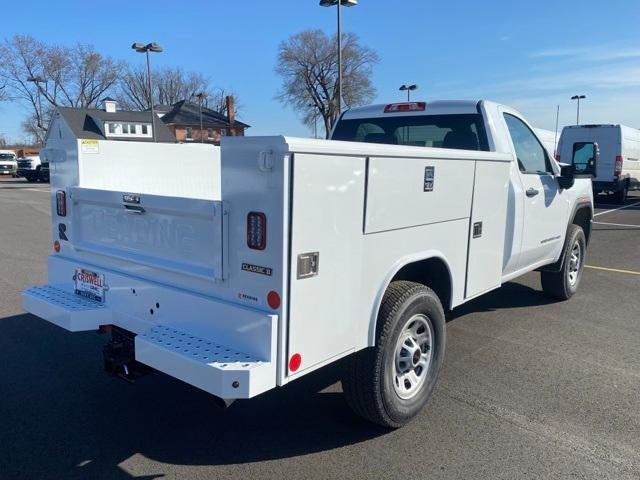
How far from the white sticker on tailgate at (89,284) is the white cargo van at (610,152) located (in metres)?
19.3

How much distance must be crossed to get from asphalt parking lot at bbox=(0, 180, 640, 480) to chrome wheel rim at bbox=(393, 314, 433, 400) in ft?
0.87

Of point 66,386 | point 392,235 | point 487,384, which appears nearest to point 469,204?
point 392,235

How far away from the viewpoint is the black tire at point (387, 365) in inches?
128

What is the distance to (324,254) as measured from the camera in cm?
279

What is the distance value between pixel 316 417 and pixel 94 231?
196 cm

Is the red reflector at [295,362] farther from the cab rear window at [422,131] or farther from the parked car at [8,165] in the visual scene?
the parked car at [8,165]

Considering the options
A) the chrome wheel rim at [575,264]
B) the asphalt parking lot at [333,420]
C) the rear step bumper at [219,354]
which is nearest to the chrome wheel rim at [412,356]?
the asphalt parking lot at [333,420]

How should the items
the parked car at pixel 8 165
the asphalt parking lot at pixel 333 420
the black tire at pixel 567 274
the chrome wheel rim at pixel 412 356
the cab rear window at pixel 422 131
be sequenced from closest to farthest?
1. the asphalt parking lot at pixel 333 420
2. the chrome wheel rim at pixel 412 356
3. the cab rear window at pixel 422 131
4. the black tire at pixel 567 274
5. the parked car at pixel 8 165

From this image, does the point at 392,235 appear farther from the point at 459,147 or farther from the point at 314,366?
the point at 459,147

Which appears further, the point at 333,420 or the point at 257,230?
the point at 333,420

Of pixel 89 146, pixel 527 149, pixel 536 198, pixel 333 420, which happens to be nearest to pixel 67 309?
pixel 89 146

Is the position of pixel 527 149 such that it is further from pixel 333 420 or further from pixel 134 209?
pixel 134 209

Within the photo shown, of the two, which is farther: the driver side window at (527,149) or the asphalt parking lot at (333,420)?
the driver side window at (527,149)

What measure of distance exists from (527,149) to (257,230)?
369 cm
